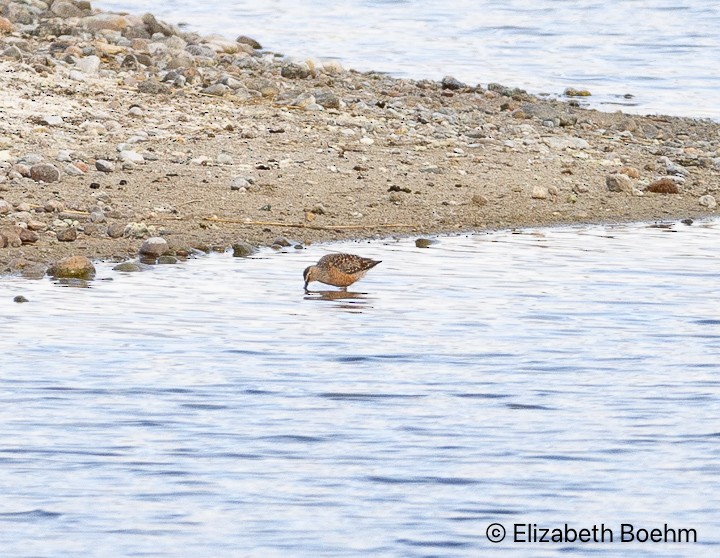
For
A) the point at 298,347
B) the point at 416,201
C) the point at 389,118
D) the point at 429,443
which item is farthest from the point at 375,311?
the point at 389,118

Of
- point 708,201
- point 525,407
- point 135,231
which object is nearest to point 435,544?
point 525,407

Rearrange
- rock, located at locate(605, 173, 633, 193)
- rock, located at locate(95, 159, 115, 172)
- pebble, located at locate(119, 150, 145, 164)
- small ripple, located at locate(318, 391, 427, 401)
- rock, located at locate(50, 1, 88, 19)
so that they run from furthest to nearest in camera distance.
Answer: rock, located at locate(50, 1, 88, 19)
rock, located at locate(605, 173, 633, 193)
pebble, located at locate(119, 150, 145, 164)
rock, located at locate(95, 159, 115, 172)
small ripple, located at locate(318, 391, 427, 401)

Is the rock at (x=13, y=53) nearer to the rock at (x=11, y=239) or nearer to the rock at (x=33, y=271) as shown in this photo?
the rock at (x=11, y=239)

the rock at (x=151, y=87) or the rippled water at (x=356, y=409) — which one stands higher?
the rock at (x=151, y=87)

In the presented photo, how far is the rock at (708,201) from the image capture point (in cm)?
1385

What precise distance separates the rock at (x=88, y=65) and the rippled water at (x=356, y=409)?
5685 millimetres

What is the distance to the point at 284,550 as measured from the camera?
18.0 ft

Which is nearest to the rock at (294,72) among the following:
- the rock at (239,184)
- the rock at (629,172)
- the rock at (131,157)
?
the rock at (629,172)

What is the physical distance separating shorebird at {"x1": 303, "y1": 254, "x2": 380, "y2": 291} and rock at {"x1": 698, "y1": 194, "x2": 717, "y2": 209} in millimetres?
4678

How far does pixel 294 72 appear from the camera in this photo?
710 inches

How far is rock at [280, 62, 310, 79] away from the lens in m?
17.9

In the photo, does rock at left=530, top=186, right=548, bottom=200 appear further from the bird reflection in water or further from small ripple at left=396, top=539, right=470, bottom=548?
small ripple at left=396, top=539, right=470, bottom=548

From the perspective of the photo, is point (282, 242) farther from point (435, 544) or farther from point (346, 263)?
point (435, 544)

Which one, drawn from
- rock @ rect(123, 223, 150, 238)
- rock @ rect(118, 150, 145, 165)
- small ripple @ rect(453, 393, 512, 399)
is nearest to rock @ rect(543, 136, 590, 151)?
rock @ rect(118, 150, 145, 165)
